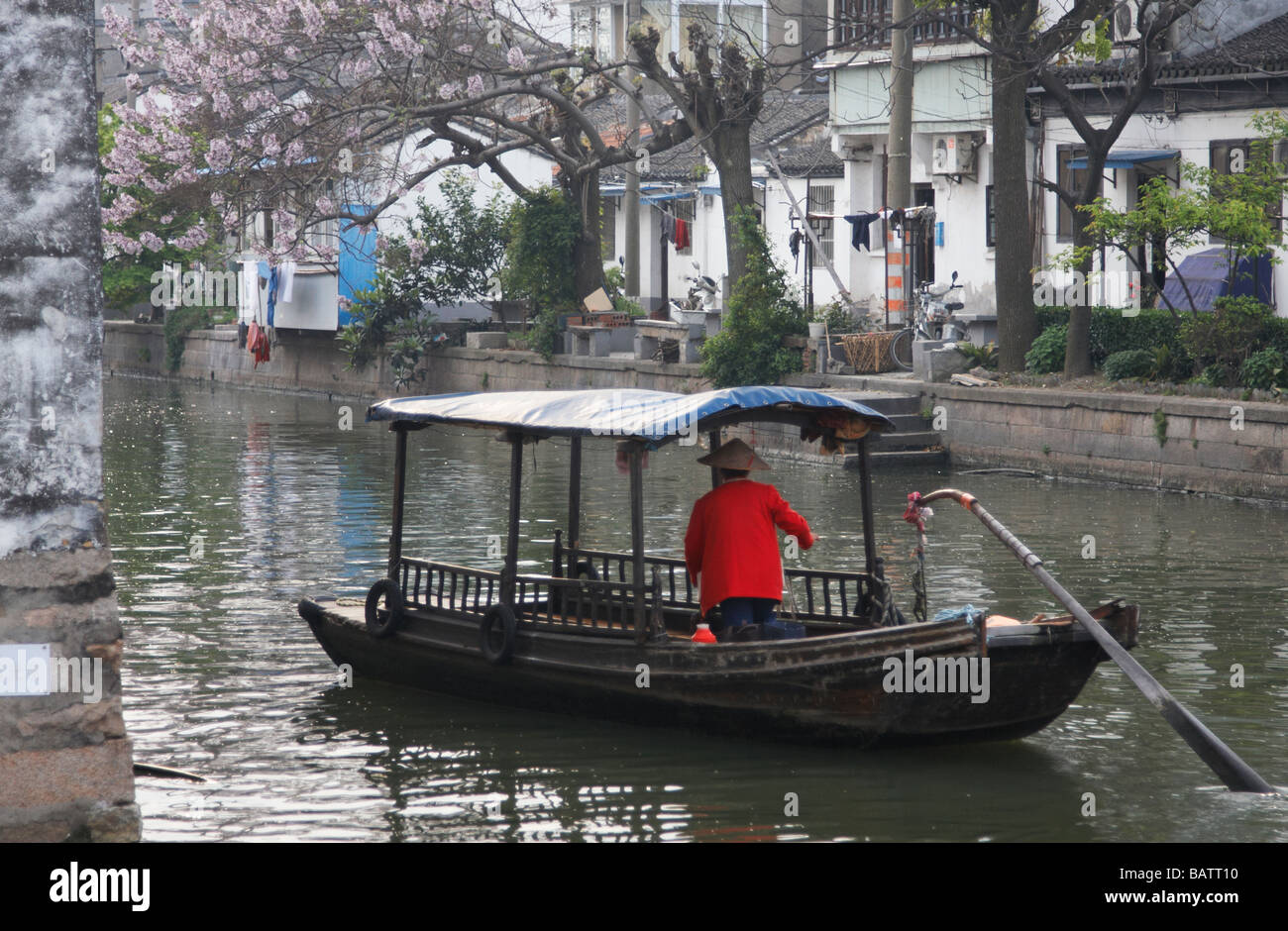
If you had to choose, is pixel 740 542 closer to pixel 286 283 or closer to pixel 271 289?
pixel 286 283

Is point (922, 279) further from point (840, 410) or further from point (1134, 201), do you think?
point (840, 410)

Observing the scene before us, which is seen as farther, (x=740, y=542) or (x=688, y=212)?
(x=688, y=212)

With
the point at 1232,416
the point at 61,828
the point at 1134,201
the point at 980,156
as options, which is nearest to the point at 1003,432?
the point at 1232,416

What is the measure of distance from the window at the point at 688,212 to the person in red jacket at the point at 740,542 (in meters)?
31.4

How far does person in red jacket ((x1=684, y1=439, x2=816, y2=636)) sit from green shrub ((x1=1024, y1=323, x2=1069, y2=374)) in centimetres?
1386

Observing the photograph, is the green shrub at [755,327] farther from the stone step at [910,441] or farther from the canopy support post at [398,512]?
the canopy support post at [398,512]

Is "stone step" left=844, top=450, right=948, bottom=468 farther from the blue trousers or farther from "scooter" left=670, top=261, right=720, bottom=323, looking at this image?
the blue trousers

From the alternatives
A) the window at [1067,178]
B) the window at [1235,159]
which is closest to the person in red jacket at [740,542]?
the window at [1235,159]

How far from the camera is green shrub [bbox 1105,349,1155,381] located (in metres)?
21.5

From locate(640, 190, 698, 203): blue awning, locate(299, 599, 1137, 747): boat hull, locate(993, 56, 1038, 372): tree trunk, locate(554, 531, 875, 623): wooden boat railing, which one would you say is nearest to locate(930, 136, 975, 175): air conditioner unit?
locate(993, 56, 1038, 372): tree trunk

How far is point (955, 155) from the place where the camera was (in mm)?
29219

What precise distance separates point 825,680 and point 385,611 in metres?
3.29

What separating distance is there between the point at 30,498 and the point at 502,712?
4313 millimetres

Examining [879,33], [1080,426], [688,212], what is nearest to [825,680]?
[1080,426]
